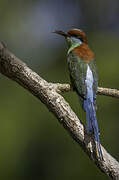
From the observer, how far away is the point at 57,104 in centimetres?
402

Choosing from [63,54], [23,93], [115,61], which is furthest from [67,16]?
[23,93]

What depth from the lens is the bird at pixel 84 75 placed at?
4307mm

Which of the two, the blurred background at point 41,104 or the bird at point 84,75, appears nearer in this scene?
the bird at point 84,75

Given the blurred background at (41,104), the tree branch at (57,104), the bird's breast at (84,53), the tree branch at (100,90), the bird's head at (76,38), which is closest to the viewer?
the tree branch at (57,104)

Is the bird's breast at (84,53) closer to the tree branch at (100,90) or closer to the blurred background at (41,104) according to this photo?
the tree branch at (100,90)

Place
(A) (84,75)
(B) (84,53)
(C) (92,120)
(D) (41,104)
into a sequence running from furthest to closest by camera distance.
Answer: (D) (41,104)
(B) (84,53)
(A) (84,75)
(C) (92,120)

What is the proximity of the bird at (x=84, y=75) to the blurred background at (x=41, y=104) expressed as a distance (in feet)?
11.3

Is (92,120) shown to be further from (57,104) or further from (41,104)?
(41,104)

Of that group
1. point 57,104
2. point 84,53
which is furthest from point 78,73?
point 57,104

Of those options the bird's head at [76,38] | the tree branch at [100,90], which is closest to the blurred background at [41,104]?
the bird's head at [76,38]

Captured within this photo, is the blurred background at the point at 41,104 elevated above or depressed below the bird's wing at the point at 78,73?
above

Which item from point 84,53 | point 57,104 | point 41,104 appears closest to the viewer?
point 57,104

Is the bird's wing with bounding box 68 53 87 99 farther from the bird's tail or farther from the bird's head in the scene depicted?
the bird's head

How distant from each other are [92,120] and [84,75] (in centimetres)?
54
